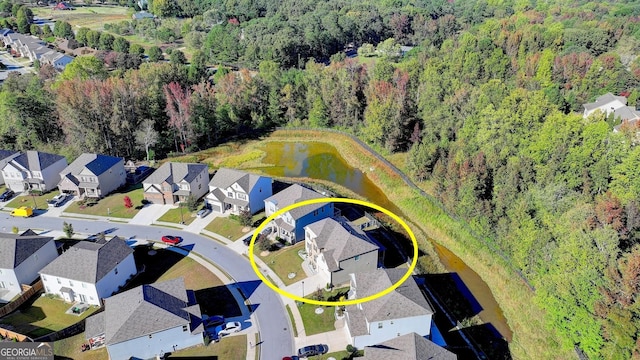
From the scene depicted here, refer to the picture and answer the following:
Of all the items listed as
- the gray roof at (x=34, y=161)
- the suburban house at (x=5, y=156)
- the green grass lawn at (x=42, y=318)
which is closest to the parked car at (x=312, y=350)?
the green grass lawn at (x=42, y=318)

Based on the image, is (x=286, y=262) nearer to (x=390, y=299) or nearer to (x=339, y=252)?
(x=339, y=252)

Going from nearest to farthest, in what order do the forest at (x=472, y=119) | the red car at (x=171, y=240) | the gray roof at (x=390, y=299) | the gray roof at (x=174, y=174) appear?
the gray roof at (x=390, y=299), the forest at (x=472, y=119), the red car at (x=171, y=240), the gray roof at (x=174, y=174)

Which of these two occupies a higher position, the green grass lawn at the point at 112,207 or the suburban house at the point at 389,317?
the suburban house at the point at 389,317

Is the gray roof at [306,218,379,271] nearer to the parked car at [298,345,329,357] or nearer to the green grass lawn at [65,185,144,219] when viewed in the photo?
the parked car at [298,345,329,357]

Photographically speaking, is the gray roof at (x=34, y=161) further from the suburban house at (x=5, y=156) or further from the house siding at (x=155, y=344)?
the house siding at (x=155, y=344)

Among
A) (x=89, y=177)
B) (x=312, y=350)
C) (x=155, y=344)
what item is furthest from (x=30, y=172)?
(x=312, y=350)

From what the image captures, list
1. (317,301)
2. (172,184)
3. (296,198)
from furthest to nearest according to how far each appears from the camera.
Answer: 1. (172,184)
2. (296,198)
3. (317,301)
